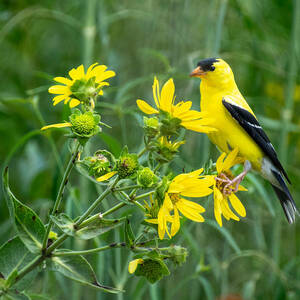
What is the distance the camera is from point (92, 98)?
21.6 inches

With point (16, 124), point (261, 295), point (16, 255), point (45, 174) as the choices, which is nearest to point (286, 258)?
point (261, 295)

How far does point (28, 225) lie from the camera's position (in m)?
0.55

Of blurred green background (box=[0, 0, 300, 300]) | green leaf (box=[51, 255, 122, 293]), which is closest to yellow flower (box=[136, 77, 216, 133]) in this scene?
green leaf (box=[51, 255, 122, 293])

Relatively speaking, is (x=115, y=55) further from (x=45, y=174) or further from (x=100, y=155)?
(x=100, y=155)

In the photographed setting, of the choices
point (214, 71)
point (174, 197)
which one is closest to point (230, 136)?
point (214, 71)

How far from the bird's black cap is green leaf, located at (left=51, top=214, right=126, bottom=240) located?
45 centimetres

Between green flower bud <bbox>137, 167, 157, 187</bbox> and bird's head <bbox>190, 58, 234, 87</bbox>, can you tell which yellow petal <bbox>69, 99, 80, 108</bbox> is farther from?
bird's head <bbox>190, 58, 234, 87</bbox>

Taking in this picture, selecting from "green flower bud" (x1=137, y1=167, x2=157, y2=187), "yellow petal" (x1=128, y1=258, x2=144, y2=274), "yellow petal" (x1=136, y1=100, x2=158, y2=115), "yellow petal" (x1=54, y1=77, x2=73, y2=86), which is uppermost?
"yellow petal" (x1=54, y1=77, x2=73, y2=86)

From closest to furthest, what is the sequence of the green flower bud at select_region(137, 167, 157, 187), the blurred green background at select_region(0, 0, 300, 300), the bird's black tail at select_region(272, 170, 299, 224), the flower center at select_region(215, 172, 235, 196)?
the green flower bud at select_region(137, 167, 157, 187) → the flower center at select_region(215, 172, 235, 196) → the bird's black tail at select_region(272, 170, 299, 224) → the blurred green background at select_region(0, 0, 300, 300)

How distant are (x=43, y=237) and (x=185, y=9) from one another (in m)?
0.95

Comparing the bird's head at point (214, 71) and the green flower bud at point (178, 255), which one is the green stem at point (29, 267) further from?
the bird's head at point (214, 71)

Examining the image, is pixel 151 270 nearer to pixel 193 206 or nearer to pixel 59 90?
pixel 193 206

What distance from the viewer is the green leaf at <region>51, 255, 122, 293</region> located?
53 cm

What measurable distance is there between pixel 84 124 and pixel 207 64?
0.43m
